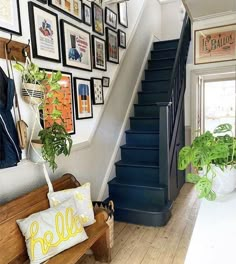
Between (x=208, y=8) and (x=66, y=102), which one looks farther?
(x=208, y=8)

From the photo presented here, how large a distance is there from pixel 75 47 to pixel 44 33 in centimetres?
44

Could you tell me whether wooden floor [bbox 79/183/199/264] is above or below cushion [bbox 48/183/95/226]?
below

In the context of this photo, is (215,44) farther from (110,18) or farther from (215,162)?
(215,162)

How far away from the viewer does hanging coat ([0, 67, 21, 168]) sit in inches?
59.0

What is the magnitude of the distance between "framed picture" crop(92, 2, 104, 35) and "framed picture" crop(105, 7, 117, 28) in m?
0.15

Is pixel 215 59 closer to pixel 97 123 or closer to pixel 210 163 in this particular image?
pixel 97 123

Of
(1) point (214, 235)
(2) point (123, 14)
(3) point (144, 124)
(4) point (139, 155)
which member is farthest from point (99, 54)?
(1) point (214, 235)

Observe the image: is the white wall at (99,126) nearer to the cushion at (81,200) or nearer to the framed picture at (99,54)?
the framed picture at (99,54)

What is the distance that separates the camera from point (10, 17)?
164 centimetres

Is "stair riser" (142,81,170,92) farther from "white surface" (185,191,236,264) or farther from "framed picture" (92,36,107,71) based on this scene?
"white surface" (185,191,236,264)

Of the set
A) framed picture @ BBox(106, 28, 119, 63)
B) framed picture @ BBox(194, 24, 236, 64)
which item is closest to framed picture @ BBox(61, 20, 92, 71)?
framed picture @ BBox(106, 28, 119, 63)

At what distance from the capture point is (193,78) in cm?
411

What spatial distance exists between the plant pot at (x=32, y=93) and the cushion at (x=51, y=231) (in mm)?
803

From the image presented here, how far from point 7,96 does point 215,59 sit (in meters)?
3.55
